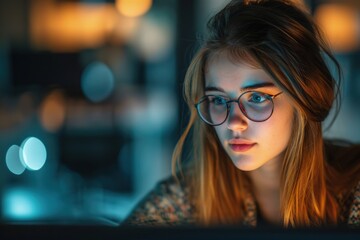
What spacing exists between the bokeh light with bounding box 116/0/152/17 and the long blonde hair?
4339 mm

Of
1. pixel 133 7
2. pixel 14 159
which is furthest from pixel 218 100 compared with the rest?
pixel 133 7

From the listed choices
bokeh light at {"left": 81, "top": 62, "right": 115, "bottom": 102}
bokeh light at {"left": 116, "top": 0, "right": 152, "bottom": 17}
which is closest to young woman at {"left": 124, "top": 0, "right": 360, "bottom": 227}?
bokeh light at {"left": 81, "top": 62, "right": 115, "bottom": 102}

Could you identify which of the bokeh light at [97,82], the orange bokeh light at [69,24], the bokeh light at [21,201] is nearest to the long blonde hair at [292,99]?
the bokeh light at [21,201]

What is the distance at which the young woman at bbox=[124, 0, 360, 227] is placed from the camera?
1311 millimetres

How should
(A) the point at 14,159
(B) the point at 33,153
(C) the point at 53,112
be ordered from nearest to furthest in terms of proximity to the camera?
(A) the point at 14,159 → (B) the point at 33,153 → (C) the point at 53,112

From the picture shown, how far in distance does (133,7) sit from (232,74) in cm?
464

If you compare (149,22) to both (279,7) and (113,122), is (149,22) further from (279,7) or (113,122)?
(279,7)

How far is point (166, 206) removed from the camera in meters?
1.62

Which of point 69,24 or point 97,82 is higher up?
point 69,24

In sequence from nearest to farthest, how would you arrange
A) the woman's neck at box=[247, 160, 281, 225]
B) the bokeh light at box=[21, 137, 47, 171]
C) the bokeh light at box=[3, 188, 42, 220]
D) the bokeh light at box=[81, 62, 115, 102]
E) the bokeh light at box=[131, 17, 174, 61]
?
1. the woman's neck at box=[247, 160, 281, 225]
2. the bokeh light at box=[3, 188, 42, 220]
3. the bokeh light at box=[21, 137, 47, 171]
4. the bokeh light at box=[81, 62, 115, 102]
5. the bokeh light at box=[131, 17, 174, 61]

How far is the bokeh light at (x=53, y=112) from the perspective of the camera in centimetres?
496

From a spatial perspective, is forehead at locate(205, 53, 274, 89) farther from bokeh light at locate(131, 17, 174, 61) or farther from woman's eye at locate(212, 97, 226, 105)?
bokeh light at locate(131, 17, 174, 61)

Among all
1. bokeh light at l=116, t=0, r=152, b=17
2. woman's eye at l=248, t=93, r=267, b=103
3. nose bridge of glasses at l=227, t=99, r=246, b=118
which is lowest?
nose bridge of glasses at l=227, t=99, r=246, b=118

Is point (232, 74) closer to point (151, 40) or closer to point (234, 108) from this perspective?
point (234, 108)
